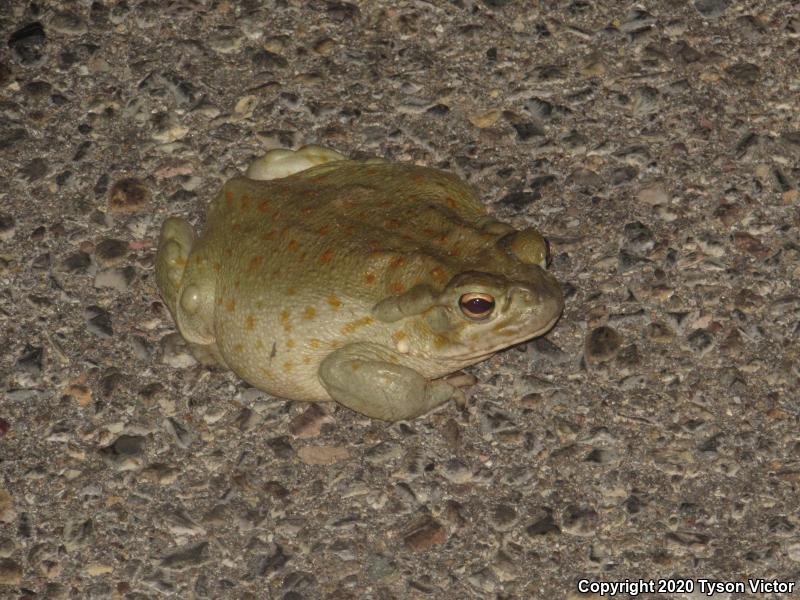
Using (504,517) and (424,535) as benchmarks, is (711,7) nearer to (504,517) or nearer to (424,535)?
(504,517)

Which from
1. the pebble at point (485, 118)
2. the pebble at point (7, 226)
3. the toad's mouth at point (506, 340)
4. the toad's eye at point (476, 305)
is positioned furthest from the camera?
the pebble at point (485, 118)

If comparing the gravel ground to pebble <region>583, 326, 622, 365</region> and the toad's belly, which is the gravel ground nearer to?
pebble <region>583, 326, 622, 365</region>

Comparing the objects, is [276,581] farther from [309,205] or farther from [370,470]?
[309,205]

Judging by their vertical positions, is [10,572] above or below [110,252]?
below

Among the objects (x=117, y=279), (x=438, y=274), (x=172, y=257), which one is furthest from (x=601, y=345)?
(x=117, y=279)

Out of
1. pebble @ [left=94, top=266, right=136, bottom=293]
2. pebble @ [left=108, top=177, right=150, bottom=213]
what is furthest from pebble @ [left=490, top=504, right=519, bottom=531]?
pebble @ [left=108, top=177, right=150, bottom=213]

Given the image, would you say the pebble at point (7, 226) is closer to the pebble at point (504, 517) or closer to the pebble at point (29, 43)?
the pebble at point (29, 43)

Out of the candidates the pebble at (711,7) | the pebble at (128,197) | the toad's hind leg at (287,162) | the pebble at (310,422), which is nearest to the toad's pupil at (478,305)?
the pebble at (310,422)
